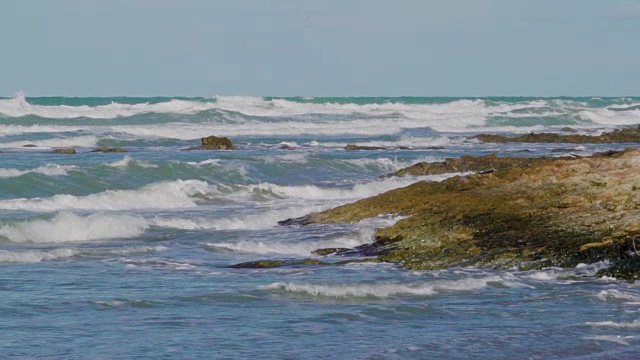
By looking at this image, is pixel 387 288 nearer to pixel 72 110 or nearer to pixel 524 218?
pixel 524 218

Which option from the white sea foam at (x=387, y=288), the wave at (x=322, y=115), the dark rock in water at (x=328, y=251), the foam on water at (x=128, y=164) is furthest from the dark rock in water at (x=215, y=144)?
the white sea foam at (x=387, y=288)

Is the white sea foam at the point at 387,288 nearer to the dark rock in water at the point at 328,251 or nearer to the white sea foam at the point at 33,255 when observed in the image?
the dark rock in water at the point at 328,251

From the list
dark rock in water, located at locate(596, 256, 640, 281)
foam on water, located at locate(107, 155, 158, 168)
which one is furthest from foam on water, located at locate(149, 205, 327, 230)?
foam on water, located at locate(107, 155, 158, 168)

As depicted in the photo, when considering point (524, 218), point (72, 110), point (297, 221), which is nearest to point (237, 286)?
point (524, 218)

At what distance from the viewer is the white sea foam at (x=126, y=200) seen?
23.0 m

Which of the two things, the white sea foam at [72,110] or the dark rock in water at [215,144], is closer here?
the dark rock in water at [215,144]

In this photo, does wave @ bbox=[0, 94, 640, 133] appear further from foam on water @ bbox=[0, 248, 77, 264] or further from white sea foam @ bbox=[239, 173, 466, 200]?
foam on water @ bbox=[0, 248, 77, 264]

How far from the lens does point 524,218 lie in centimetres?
1452

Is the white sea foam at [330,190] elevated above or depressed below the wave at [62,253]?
below

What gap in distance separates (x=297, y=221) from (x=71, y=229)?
3601 millimetres

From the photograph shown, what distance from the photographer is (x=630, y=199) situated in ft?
46.6

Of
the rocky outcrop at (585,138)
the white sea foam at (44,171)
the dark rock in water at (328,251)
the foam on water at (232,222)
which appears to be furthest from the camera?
the rocky outcrop at (585,138)

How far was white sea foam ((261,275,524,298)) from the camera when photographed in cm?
1202

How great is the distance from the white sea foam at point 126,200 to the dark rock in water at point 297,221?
5137 millimetres
